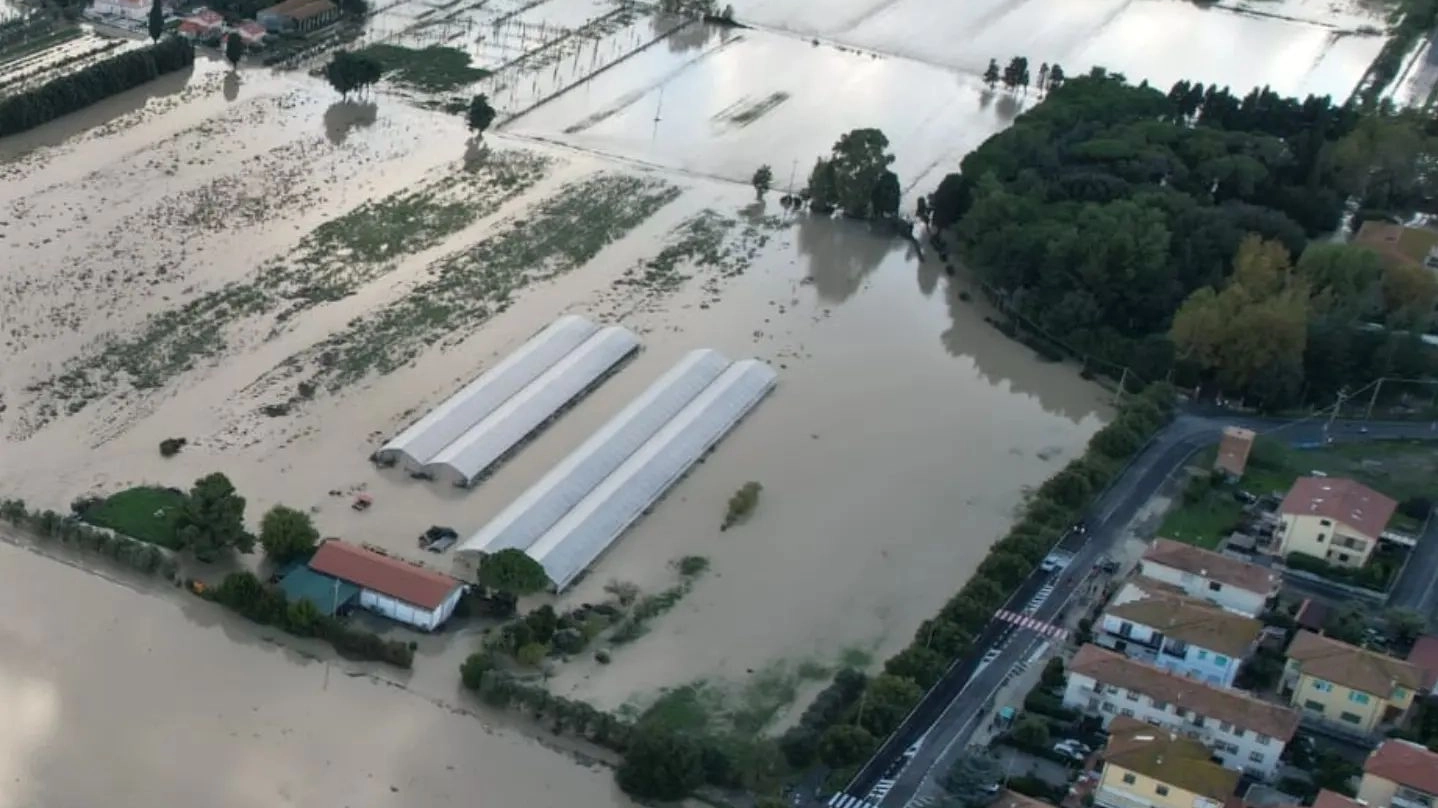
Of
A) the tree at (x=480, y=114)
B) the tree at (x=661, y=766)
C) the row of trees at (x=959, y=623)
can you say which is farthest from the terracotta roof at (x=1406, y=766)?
the tree at (x=480, y=114)

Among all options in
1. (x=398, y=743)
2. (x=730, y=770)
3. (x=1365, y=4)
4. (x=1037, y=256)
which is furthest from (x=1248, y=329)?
(x=1365, y=4)

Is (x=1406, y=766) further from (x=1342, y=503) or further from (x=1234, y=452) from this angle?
(x=1234, y=452)

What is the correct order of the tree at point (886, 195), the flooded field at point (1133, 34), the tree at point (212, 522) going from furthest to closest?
the flooded field at point (1133, 34), the tree at point (886, 195), the tree at point (212, 522)

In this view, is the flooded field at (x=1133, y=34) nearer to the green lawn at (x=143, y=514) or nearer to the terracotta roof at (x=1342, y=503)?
the terracotta roof at (x=1342, y=503)

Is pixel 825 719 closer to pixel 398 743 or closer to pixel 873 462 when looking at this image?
pixel 398 743

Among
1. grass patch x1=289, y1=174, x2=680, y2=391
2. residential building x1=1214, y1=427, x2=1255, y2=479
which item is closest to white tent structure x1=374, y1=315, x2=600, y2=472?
grass patch x1=289, y1=174, x2=680, y2=391

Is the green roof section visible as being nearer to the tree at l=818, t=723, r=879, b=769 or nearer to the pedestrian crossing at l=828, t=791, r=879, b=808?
the tree at l=818, t=723, r=879, b=769
